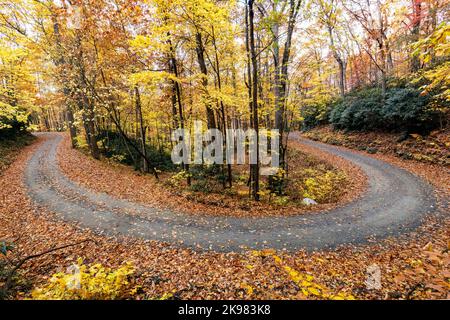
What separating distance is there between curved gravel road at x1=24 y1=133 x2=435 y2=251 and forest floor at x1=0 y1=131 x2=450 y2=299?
14.2 inches

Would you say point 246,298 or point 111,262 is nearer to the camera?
point 246,298

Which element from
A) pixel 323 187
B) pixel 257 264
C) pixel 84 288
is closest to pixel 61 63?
pixel 84 288

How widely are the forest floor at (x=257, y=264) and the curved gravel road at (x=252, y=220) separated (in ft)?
1.19

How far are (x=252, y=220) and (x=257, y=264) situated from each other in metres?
2.56

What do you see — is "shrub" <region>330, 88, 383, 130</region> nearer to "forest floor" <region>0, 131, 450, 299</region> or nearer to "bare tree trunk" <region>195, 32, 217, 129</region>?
"forest floor" <region>0, 131, 450, 299</region>

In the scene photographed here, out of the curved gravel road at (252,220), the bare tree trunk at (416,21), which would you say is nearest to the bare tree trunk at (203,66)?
the curved gravel road at (252,220)

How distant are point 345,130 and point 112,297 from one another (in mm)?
21943

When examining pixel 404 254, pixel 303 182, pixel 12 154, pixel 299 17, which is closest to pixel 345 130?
pixel 303 182

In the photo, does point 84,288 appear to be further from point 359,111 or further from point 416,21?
point 416,21

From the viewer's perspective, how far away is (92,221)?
718 centimetres

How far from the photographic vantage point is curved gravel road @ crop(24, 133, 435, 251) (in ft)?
20.1

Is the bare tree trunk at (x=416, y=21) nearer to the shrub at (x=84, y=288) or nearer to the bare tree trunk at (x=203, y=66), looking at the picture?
the bare tree trunk at (x=203, y=66)

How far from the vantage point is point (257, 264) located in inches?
193
